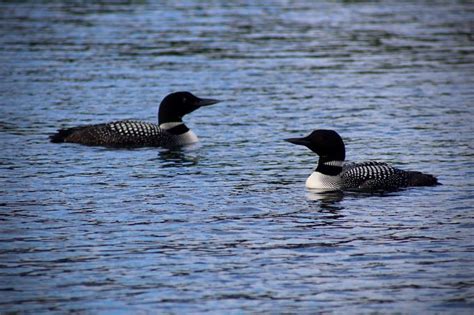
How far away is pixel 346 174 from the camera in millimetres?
15305

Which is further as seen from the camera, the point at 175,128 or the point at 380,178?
the point at 175,128

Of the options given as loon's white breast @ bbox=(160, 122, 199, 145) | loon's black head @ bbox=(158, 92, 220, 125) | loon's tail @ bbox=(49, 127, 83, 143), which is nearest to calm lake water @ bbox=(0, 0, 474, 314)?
loon's tail @ bbox=(49, 127, 83, 143)

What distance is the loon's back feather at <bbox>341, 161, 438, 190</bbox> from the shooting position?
595 inches

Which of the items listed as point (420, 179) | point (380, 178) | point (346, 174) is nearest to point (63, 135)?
point (346, 174)

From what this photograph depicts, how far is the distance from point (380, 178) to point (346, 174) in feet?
1.49

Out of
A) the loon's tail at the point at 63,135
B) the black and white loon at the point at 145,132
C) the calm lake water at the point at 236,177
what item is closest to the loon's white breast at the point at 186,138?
the black and white loon at the point at 145,132

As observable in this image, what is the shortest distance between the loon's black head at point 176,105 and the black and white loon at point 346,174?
4.60 metres

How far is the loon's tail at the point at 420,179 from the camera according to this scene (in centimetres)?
1519

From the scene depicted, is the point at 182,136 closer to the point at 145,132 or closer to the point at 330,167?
the point at 145,132

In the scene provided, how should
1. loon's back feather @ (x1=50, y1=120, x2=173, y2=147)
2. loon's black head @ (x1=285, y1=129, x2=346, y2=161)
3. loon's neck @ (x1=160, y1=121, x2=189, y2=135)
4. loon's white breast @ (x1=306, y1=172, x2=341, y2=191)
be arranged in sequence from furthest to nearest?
1. loon's neck @ (x1=160, y1=121, x2=189, y2=135)
2. loon's back feather @ (x1=50, y1=120, x2=173, y2=147)
3. loon's black head @ (x1=285, y1=129, x2=346, y2=161)
4. loon's white breast @ (x1=306, y1=172, x2=341, y2=191)

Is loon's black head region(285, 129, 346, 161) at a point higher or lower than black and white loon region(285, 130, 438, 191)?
higher

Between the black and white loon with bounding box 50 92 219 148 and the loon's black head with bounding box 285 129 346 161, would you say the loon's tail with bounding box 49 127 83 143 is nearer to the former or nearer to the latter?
the black and white loon with bounding box 50 92 219 148

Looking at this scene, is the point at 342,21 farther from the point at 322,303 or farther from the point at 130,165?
the point at 322,303

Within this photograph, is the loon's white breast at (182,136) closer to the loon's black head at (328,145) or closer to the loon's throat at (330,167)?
the loon's black head at (328,145)
